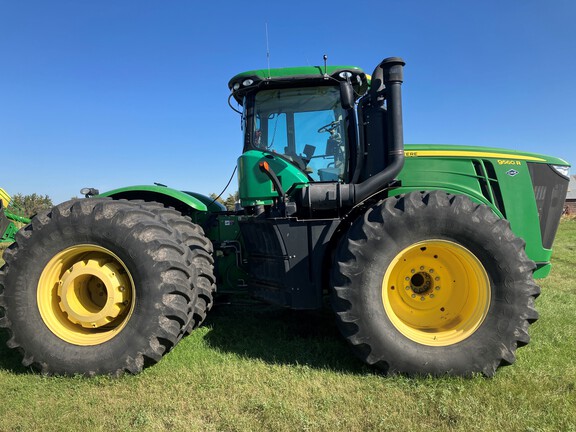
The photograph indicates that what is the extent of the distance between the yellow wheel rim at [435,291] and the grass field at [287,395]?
16.8 inches

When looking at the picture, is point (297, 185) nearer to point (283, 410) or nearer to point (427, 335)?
point (427, 335)

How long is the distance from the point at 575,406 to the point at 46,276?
400 cm

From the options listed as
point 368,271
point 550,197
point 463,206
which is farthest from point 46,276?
point 550,197

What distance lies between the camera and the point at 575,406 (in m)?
2.49

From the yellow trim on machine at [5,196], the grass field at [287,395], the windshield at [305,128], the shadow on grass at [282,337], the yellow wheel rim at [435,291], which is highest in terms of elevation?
the windshield at [305,128]

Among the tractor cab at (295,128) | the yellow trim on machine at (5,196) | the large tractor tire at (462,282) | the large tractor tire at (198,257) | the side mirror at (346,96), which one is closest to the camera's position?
the large tractor tire at (462,282)

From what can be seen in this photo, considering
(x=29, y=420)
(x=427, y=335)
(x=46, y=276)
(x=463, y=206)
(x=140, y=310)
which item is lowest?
(x=29, y=420)

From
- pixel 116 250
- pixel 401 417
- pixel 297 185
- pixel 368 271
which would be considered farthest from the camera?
pixel 297 185

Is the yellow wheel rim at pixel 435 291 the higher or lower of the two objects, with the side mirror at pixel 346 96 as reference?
lower

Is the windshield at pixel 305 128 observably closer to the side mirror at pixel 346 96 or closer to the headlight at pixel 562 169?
the side mirror at pixel 346 96

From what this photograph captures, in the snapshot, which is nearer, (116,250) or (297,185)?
(116,250)

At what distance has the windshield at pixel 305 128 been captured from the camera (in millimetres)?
3959

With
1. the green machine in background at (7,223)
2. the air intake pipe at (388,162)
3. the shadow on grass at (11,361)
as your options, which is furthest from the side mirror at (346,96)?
the green machine in background at (7,223)

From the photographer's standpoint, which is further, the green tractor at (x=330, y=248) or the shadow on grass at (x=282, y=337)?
the shadow on grass at (x=282, y=337)
